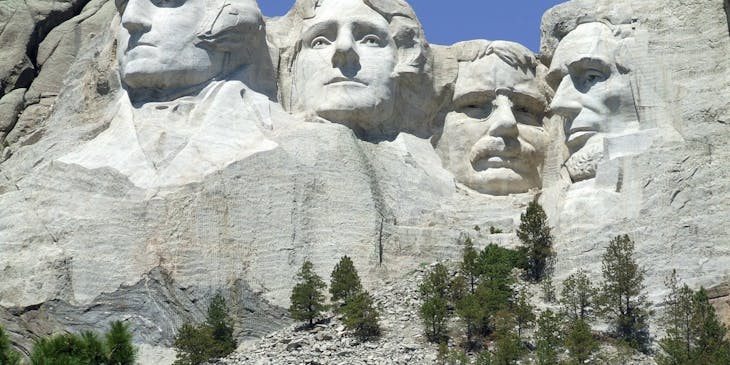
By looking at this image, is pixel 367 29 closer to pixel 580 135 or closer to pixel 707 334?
pixel 580 135

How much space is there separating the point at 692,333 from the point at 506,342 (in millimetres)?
2378

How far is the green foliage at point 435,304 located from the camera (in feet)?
111

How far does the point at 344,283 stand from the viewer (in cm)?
3450

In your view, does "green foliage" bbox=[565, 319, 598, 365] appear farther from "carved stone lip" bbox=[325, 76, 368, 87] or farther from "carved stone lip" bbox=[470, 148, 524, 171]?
"carved stone lip" bbox=[325, 76, 368, 87]

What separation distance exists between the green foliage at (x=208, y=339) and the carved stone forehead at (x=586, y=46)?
6324 millimetres

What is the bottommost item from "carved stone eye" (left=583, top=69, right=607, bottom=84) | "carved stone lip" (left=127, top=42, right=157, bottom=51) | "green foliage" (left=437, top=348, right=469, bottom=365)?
"green foliage" (left=437, top=348, right=469, bottom=365)

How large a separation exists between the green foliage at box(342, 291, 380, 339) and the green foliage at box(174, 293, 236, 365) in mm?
1651

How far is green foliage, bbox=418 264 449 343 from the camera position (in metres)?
33.8

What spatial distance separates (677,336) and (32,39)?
40.8 feet

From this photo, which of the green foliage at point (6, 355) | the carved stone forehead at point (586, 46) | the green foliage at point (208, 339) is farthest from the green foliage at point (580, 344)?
the green foliage at point (6, 355)

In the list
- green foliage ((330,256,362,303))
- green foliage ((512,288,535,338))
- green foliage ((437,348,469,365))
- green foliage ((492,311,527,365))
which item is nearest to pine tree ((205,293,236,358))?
green foliage ((330,256,362,303))

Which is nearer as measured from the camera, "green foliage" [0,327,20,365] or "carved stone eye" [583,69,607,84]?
"green foliage" [0,327,20,365]

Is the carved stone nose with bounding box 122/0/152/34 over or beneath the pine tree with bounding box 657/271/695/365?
over

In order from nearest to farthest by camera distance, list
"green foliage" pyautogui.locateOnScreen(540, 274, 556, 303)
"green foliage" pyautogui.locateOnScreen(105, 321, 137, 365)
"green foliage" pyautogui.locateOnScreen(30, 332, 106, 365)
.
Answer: "green foliage" pyautogui.locateOnScreen(30, 332, 106, 365) < "green foliage" pyautogui.locateOnScreen(105, 321, 137, 365) < "green foliage" pyautogui.locateOnScreen(540, 274, 556, 303)
